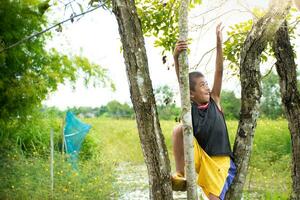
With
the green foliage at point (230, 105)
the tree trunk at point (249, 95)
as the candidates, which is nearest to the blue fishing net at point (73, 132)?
the tree trunk at point (249, 95)

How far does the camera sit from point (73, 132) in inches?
287

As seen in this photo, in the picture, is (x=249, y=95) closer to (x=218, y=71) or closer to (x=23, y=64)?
(x=218, y=71)

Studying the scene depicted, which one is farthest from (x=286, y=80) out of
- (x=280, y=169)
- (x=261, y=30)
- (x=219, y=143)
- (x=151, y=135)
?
(x=280, y=169)

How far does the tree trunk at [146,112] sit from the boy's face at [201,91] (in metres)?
0.42

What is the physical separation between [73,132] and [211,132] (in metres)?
4.54

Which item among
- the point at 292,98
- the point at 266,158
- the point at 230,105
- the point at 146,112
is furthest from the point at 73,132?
the point at 230,105

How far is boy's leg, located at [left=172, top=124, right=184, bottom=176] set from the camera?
283cm

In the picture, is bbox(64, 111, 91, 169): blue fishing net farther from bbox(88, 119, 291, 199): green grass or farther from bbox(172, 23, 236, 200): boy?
bbox(172, 23, 236, 200): boy

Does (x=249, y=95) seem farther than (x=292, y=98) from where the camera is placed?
No

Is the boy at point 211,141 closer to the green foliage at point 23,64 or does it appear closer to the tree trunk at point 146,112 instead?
the tree trunk at point 146,112

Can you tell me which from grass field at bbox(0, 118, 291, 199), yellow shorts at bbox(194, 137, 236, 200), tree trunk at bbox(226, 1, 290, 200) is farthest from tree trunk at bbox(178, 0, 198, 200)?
grass field at bbox(0, 118, 291, 199)

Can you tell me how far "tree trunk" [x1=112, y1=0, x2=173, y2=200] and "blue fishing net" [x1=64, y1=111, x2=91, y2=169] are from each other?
177 inches

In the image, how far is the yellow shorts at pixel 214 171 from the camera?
9.72 feet

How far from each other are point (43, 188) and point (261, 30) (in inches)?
152
